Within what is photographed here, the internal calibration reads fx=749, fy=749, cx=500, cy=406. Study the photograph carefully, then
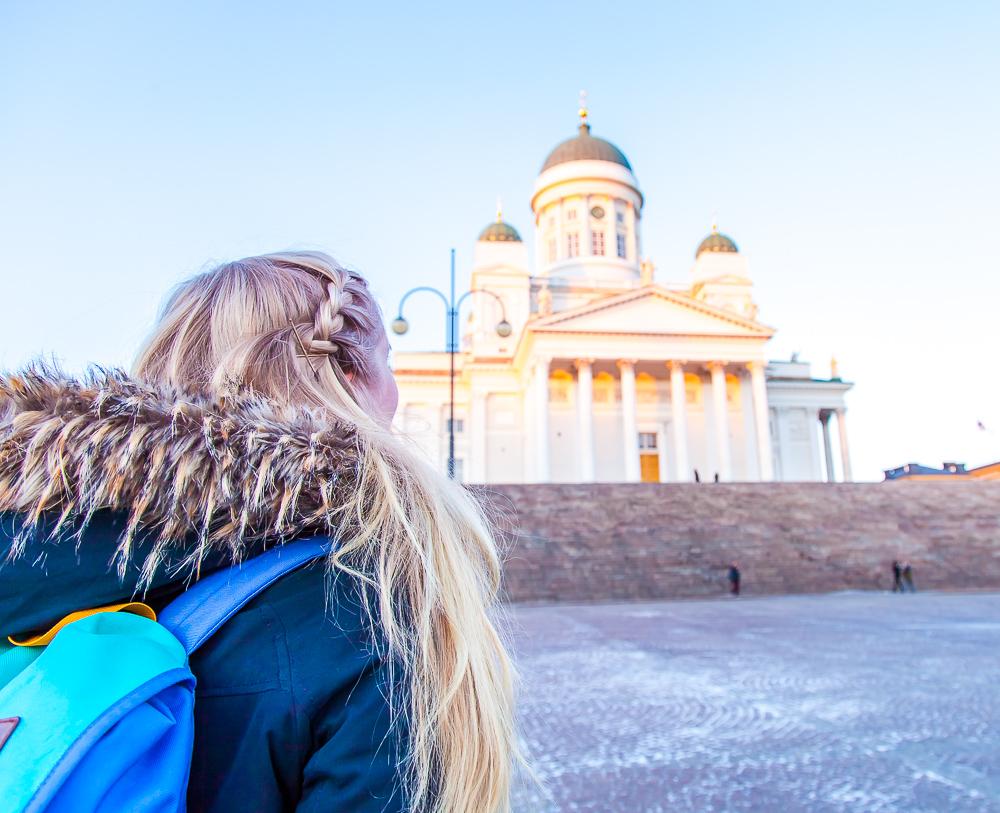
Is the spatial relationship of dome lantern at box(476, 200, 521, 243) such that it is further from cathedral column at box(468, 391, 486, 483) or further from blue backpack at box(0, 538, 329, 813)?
blue backpack at box(0, 538, 329, 813)

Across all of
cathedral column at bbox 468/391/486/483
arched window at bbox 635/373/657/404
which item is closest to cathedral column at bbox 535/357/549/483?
cathedral column at bbox 468/391/486/483

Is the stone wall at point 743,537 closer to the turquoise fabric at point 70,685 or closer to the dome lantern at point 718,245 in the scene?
the turquoise fabric at point 70,685

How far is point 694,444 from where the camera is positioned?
3859 cm

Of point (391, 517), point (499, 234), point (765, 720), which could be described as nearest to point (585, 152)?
point (499, 234)

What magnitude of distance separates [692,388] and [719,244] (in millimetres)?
11229

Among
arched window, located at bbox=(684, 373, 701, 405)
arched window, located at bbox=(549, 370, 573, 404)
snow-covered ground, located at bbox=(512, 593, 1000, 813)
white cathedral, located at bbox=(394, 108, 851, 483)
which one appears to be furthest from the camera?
arched window, located at bbox=(684, 373, 701, 405)

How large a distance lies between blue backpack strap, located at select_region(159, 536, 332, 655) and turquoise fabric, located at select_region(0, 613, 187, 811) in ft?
0.22

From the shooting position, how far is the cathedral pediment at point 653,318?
117 ft

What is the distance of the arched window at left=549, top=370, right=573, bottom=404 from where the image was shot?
37812 mm

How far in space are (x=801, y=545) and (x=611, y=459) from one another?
1780cm

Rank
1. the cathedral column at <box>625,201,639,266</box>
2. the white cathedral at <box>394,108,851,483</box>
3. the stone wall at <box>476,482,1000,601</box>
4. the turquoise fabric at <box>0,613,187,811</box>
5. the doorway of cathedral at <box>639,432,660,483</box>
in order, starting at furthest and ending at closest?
the cathedral column at <box>625,201,639,266</box> < the doorway of cathedral at <box>639,432,660,483</box> < the white cathedral at <box>394,108,851,483</box> < the stone wall at <box>476,482,1000,601</box> < the turquoise fabric at <box>0,613,187,811</box>

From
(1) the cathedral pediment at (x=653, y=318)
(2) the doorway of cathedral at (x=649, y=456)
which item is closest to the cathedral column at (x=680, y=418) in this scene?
(1) the cathedral pediment at (x=653, y=318)

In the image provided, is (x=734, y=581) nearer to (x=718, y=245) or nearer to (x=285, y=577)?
(x=285, y=577)

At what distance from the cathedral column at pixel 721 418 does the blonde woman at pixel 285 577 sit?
36483mm
